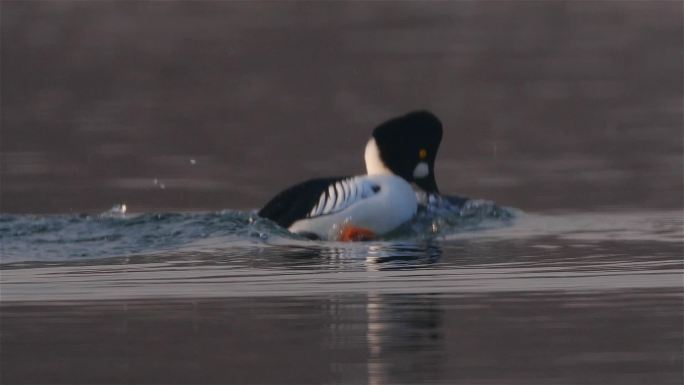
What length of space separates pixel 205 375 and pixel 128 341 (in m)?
0.88

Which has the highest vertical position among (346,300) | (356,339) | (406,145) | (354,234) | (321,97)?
(321,97)

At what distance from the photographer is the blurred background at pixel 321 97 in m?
15.0

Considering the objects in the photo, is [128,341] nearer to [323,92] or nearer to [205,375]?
[205,375]

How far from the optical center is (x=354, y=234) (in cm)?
1231

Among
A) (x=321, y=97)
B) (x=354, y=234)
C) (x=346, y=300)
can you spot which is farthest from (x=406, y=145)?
(x=321, y=97)

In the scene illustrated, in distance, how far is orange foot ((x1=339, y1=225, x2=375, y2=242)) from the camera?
1228 centimetres

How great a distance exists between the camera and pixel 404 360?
7730 mm

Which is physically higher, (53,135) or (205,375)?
(53,135)

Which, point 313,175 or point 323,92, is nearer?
point 313,175

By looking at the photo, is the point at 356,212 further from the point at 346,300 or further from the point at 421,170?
the point at 346,300

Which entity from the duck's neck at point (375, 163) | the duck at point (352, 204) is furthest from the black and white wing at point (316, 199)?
the duck's neck at point (375, 163)

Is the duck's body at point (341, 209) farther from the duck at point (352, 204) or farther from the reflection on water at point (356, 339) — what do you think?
the reflection on water at point (356, 339)

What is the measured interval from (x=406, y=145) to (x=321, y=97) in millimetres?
8793

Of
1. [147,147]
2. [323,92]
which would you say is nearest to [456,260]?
[147,147]
